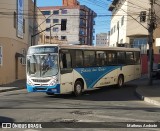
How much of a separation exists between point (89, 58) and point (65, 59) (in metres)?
2.68

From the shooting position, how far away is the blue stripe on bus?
21469mm

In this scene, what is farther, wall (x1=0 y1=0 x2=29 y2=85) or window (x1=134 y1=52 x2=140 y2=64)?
wall (x1=0 y1=0 x2=29 y2=85)

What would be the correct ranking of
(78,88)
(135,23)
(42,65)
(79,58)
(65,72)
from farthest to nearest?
(135,23)
(79,58)
(78,88)
(65,72)
(42,65)

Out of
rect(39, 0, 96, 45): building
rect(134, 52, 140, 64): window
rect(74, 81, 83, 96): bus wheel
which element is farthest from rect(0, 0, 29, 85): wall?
rect(39, 0, 96, 45): building

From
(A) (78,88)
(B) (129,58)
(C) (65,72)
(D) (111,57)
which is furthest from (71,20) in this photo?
(C) (65,72)

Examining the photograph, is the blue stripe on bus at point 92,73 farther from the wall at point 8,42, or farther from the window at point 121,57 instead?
the wall at point 8,42

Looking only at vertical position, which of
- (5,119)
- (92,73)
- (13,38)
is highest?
(13,38)

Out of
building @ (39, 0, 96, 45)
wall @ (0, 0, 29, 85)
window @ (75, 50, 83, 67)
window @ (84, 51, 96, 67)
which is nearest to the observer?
window @ (75, 50, 83, 67)

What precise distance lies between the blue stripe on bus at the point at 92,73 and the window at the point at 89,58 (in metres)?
0.29

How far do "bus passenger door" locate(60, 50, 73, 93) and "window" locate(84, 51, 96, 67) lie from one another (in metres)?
1.80

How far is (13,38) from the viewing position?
36469 mm


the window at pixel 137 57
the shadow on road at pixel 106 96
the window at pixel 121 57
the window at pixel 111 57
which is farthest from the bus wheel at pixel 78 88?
the window at pixel 137 57

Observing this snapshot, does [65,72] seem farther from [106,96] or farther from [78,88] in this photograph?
[106,96]

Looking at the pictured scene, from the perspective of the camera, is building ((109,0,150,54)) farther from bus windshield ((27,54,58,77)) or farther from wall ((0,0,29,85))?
bus windshield ((27,54,58,77))
